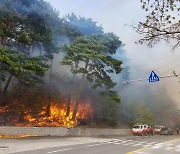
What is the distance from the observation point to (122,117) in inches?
1638

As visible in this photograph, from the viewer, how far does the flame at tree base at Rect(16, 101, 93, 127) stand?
28.2 metres

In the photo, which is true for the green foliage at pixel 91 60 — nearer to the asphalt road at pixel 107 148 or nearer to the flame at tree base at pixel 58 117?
the flame at tree base at pixel 58 117

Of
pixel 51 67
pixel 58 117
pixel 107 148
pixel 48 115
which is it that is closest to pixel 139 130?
pixel 58 117

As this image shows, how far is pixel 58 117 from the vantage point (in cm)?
3155

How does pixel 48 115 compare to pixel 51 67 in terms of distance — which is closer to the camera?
pixel 48 115

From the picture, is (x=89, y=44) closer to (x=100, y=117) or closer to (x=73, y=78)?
(x=73, y=78)

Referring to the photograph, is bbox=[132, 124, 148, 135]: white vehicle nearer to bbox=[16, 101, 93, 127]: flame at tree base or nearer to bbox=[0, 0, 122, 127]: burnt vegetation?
bbox=[0, 0, 122, 127]: burnt vegetation

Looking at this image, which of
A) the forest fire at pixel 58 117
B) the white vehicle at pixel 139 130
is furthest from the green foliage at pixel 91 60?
the white vehicle at pixel 139 130

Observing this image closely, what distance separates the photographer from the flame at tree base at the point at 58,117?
2817 centimetres

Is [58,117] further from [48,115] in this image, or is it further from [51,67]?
[51,67]

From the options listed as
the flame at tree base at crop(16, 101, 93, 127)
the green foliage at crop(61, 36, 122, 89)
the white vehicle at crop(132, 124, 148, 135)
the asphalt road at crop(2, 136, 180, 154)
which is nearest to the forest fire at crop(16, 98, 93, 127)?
the flame at tree base at crop(16, 101, 93, 127)

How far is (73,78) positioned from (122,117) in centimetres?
1194

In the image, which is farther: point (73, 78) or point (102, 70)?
point (73, 78)

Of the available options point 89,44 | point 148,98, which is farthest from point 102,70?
point 148,98
